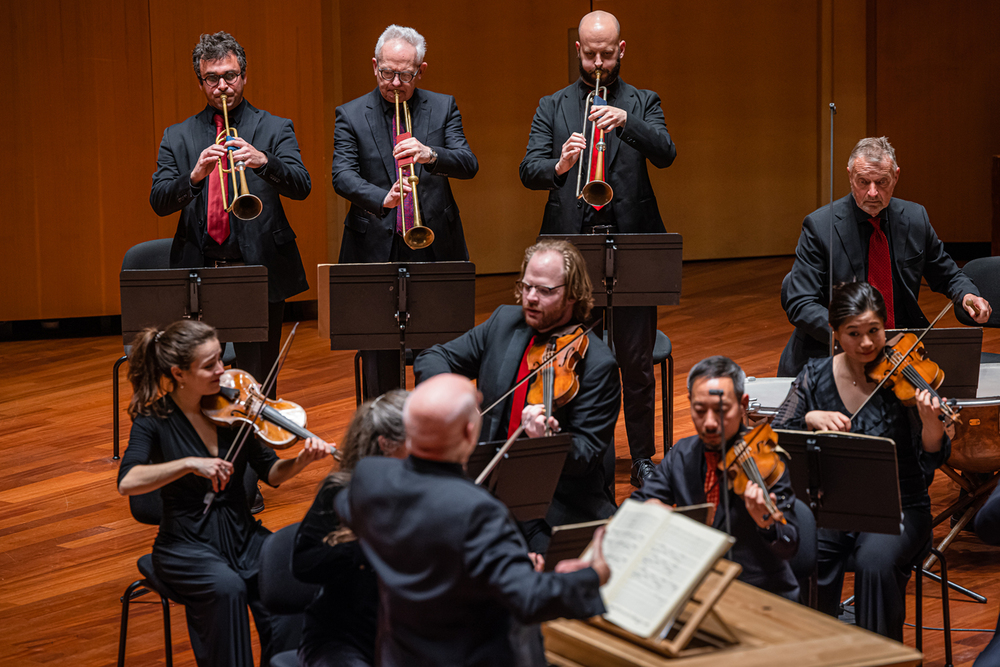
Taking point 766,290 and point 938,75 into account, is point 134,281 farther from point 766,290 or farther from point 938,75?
point 938,75

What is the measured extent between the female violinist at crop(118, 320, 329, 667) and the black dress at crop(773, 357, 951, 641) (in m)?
1.36

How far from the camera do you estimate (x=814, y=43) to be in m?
9.67

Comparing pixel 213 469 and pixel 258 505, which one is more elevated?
pixel 213 469

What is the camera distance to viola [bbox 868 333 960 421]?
3.11 metres

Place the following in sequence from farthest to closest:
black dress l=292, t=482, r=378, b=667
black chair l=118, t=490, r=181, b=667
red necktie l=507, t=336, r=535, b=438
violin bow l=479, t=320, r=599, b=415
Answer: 1. red necktie l=507, t=336, r=535, b=438
2. violin bow l=479, t=320, r=599, b=415
3. black chair l=118, t=490, r=181, b=667
4. black dress l=292, t=482, r=378, b=667

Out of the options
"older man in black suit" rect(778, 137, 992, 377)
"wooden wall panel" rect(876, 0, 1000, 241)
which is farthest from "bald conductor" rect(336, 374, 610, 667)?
"wooden wall panel" rect(876, 0, 1000, 241)

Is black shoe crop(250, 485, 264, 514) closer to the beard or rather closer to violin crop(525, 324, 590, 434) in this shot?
violin crop(525, 324, 590, 434)

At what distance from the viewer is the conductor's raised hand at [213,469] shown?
2889 mm

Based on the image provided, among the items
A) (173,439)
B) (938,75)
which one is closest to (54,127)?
(173,439)

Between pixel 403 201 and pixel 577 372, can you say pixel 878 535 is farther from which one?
pixel 403 201

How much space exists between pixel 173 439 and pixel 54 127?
482 cm

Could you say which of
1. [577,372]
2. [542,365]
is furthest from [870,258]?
[542,365]

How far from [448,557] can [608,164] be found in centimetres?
268

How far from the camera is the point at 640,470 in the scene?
176 inches
